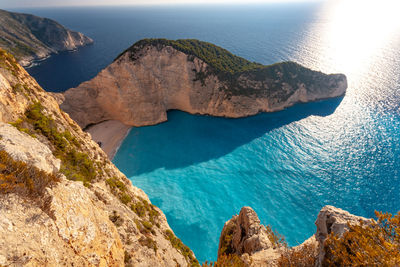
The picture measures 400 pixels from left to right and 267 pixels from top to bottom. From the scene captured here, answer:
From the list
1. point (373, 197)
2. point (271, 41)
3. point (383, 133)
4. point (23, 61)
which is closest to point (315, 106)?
point (383, 133)

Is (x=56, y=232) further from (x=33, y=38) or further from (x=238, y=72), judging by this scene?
(x=33, y=38)

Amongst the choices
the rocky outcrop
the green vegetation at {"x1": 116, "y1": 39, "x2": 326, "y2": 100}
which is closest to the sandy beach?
the green vegetation at {"x1": 116, "y1": 39, "x2": 326, "y2": 100}

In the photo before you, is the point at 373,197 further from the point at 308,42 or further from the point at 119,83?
the point at 308,42

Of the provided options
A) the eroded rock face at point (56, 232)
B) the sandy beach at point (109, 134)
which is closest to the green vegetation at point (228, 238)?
the eroded rock face at point (56, 232)

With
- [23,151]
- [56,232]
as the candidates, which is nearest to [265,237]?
[56,232]

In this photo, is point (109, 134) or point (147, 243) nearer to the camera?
point (147, 243)

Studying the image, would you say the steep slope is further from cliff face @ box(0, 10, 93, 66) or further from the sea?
cliff face @ box(0, 10, 93, 66)
